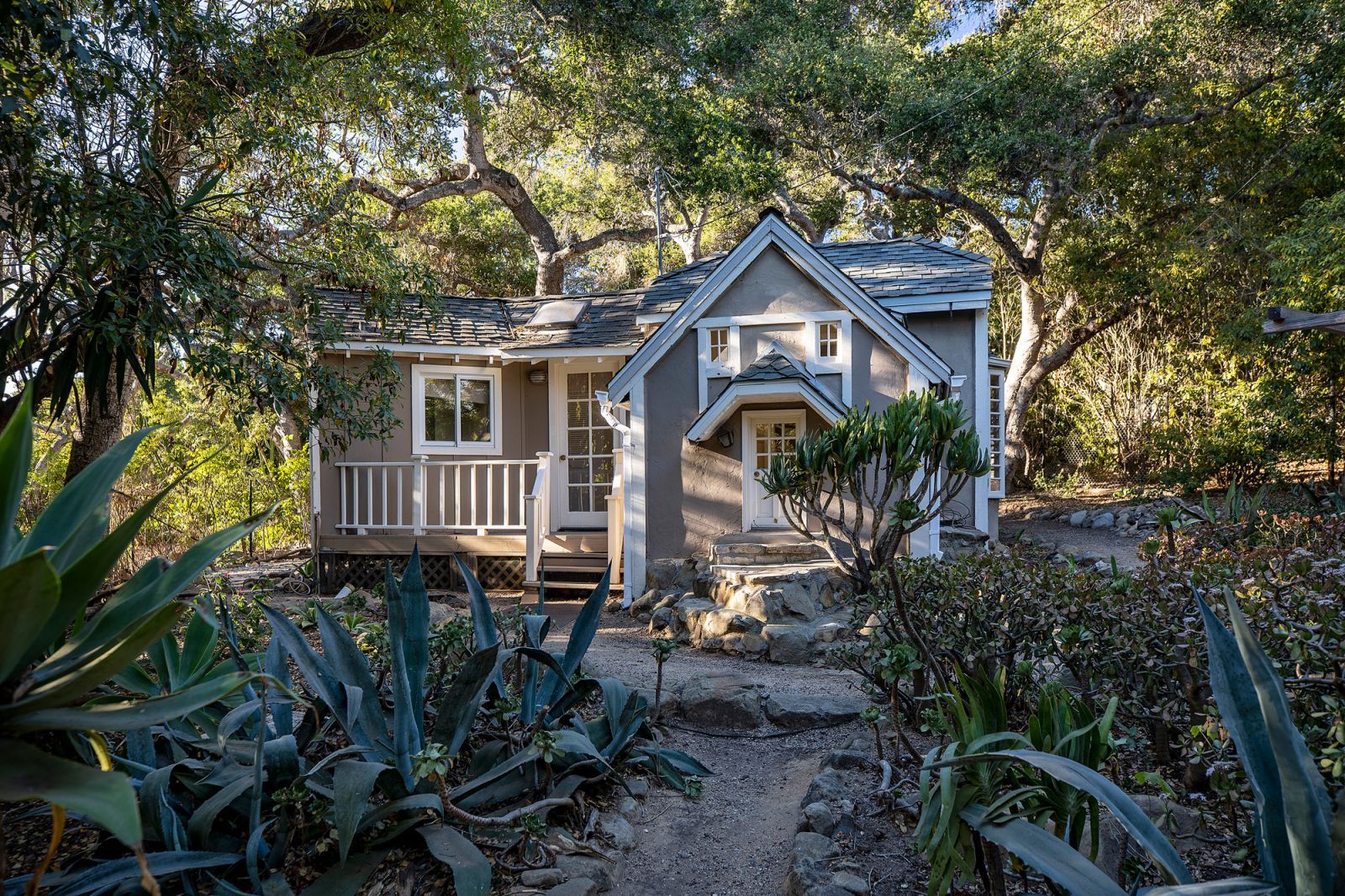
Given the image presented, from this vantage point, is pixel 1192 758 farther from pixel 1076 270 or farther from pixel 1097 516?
pixel 1076 270

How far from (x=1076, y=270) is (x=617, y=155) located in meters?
10.2

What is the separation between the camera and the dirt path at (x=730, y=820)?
12.3 feet

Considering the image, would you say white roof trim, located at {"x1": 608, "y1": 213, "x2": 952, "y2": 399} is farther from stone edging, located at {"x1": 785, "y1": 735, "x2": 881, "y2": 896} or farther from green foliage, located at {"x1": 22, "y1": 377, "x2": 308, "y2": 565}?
stone edging, located at {"x1": 785, "y1": 735, "x2": 881, "y2": 896}

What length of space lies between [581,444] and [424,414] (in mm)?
2448

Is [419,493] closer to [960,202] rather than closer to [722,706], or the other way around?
[722,706]

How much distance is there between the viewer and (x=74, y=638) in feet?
6.67

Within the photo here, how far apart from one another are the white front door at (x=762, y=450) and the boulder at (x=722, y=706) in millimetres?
5198

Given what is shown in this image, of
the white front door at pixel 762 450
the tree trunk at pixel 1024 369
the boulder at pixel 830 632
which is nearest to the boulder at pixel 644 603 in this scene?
the white front door at pixel 762 450

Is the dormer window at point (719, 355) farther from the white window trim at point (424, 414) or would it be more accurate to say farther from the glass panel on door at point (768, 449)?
the white window trim at point (424, 414)

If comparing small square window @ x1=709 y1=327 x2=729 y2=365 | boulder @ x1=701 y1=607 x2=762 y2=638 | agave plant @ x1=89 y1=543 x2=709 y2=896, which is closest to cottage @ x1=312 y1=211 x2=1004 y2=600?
small square window @ x1=709 y1=327 x2=729 y2=365

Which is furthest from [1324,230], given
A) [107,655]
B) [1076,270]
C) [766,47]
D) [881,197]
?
[107,655]

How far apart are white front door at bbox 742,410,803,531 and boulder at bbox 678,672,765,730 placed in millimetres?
5198

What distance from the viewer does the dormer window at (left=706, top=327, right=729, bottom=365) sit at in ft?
38.4

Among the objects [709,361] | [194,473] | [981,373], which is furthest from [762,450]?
[194,473]
